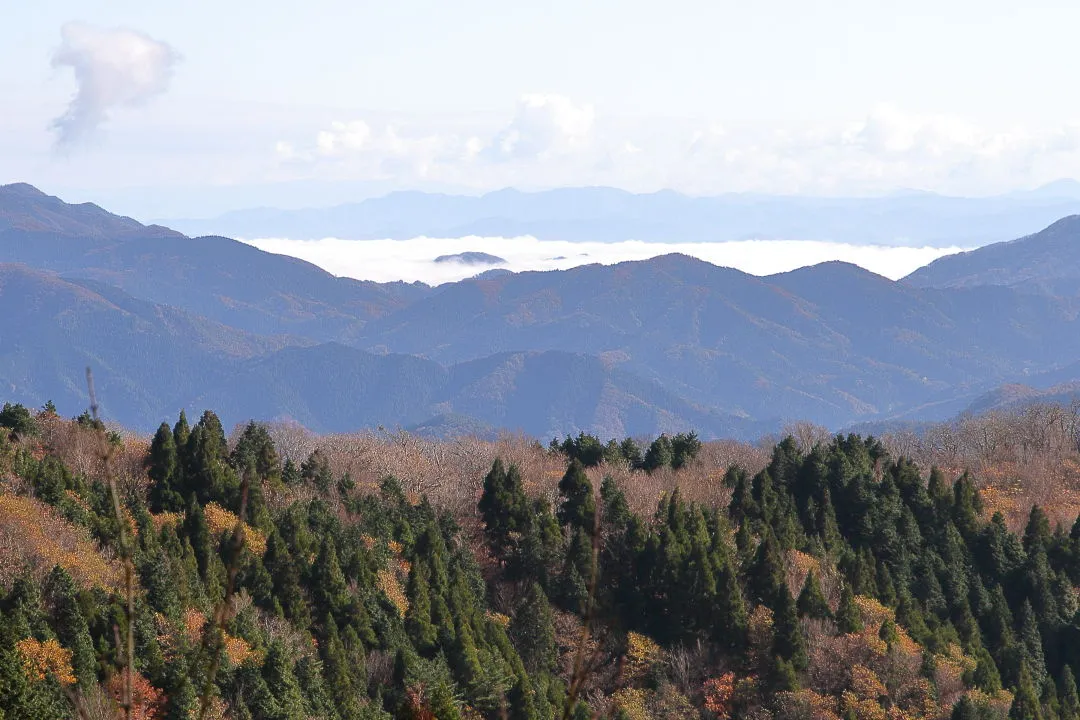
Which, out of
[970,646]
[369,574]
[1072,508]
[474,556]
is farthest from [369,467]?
[1072,508]

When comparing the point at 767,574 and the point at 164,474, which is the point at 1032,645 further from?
the point at 164,474

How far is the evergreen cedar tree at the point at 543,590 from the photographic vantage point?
4688 centimetres

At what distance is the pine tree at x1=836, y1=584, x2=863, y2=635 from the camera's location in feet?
194

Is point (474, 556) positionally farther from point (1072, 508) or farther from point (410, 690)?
point (1072, 508)

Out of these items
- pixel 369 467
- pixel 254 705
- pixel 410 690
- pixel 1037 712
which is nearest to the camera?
pixel 254 705

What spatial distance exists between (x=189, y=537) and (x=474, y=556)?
15065 millimetres

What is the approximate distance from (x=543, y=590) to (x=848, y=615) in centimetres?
1385

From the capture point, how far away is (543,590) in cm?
6347

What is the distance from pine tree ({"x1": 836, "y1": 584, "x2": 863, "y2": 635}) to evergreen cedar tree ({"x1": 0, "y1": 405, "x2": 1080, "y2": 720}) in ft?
0.39

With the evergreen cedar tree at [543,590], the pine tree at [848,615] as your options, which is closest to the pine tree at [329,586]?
the evergreen cedar tree at [543,590]

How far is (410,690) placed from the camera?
48.4m

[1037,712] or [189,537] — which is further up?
[189,537]

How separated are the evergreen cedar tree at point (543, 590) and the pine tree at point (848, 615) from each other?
0.12m

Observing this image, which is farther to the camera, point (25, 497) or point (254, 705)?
point (25, 497)
